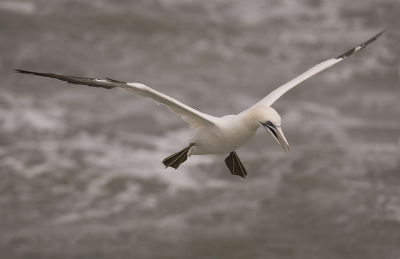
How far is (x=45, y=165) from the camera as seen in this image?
2284cm

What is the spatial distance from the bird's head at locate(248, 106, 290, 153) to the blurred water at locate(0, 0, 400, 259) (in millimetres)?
9684

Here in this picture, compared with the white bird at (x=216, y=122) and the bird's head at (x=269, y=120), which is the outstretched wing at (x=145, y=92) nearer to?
the white bird at (x=216, y=122)

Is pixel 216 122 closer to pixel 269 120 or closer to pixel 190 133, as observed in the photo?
pixel 269 120

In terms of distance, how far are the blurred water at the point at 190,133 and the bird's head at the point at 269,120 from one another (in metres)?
9.68

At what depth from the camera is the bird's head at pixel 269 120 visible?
31.9 ft

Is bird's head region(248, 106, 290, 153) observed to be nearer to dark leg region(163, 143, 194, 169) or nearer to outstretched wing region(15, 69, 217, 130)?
outstretched wing region(15, 69, 217, 130)

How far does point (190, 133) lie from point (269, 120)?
1515cm

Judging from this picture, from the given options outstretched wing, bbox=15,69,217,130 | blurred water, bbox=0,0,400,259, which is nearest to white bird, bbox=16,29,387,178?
outstretched wing, bbox=15,69,217,130

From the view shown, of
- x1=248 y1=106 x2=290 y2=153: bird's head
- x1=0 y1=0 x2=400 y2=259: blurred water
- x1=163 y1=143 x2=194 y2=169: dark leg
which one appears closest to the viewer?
x1=248 y1=106 x2=290 y2=153: bird's head

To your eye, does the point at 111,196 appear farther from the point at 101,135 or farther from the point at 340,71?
the point at 340,71

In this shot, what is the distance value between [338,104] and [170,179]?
8.55 m

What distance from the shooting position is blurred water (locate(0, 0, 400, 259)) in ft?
66.2

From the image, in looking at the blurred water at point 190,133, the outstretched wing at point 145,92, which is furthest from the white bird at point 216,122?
the blurred water at point 190,133

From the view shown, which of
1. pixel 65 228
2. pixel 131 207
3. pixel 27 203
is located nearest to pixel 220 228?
pixel 131 207
